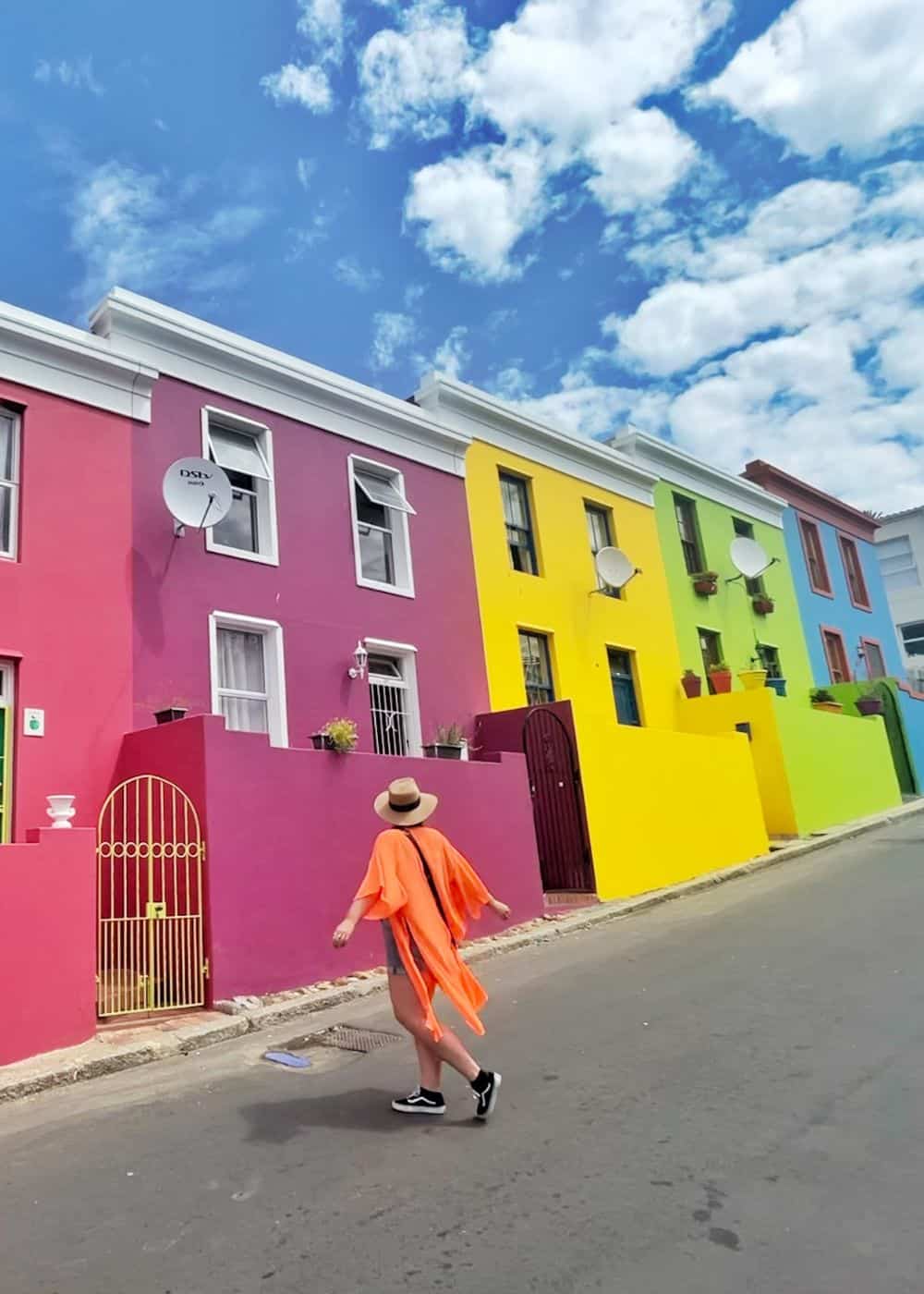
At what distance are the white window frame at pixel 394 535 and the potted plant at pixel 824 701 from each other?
12.0m

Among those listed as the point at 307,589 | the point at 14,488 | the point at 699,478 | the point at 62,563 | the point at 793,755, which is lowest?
the point at 793,755

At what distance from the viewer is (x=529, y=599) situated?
1563cm

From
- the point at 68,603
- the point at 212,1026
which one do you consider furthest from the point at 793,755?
the point at 68,603

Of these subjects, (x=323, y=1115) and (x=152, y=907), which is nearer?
(x=323, y=1115)

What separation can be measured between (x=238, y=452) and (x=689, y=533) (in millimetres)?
12075

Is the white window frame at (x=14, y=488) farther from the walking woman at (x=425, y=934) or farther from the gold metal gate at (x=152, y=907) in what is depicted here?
the walking woman at (x=425, y=934)

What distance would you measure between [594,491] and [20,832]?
41.4ft

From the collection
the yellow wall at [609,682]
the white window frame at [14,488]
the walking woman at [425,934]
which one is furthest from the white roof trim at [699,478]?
the walking woman at [425,934]

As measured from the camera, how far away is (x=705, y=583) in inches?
790

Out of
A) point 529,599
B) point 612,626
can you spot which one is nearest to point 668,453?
point 612,626

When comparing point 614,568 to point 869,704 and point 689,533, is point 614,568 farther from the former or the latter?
point 869,704

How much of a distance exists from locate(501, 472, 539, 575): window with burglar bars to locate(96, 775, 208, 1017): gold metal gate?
8.82 meters

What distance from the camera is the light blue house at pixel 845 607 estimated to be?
23.7 meters

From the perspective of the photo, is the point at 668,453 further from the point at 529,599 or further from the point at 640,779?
the point at 640,779
